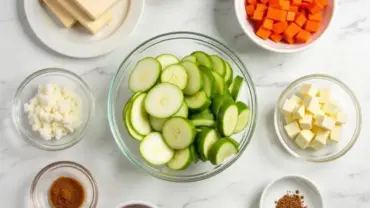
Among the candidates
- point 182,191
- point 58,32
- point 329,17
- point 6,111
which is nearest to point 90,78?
point 58,32

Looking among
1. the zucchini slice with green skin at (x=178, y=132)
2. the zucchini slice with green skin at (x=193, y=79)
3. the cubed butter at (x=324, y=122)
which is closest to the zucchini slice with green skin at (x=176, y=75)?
the zucchini slice with green skin at (x=193, y=79)

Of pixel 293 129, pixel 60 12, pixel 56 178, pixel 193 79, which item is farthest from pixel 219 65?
pixel 56 178

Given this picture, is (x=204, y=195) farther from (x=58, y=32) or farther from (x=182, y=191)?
(x=58, y=32)

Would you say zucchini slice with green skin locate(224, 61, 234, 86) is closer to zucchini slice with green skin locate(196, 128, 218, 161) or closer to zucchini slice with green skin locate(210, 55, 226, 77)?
zucchini slice with green skin locate(210, 55, 226, 77)

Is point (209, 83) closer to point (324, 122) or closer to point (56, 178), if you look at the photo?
point (324, 122)

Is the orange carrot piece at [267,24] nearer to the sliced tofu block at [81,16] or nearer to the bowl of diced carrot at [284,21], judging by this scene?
the bowl of diced carrot at [284,21]

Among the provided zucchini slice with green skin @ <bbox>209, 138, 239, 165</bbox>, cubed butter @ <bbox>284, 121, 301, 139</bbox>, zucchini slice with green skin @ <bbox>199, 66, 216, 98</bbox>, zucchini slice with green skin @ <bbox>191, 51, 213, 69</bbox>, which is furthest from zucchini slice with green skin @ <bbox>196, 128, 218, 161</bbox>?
cubed butter @ <bbox>284, 121, 301, 139</bbox>
